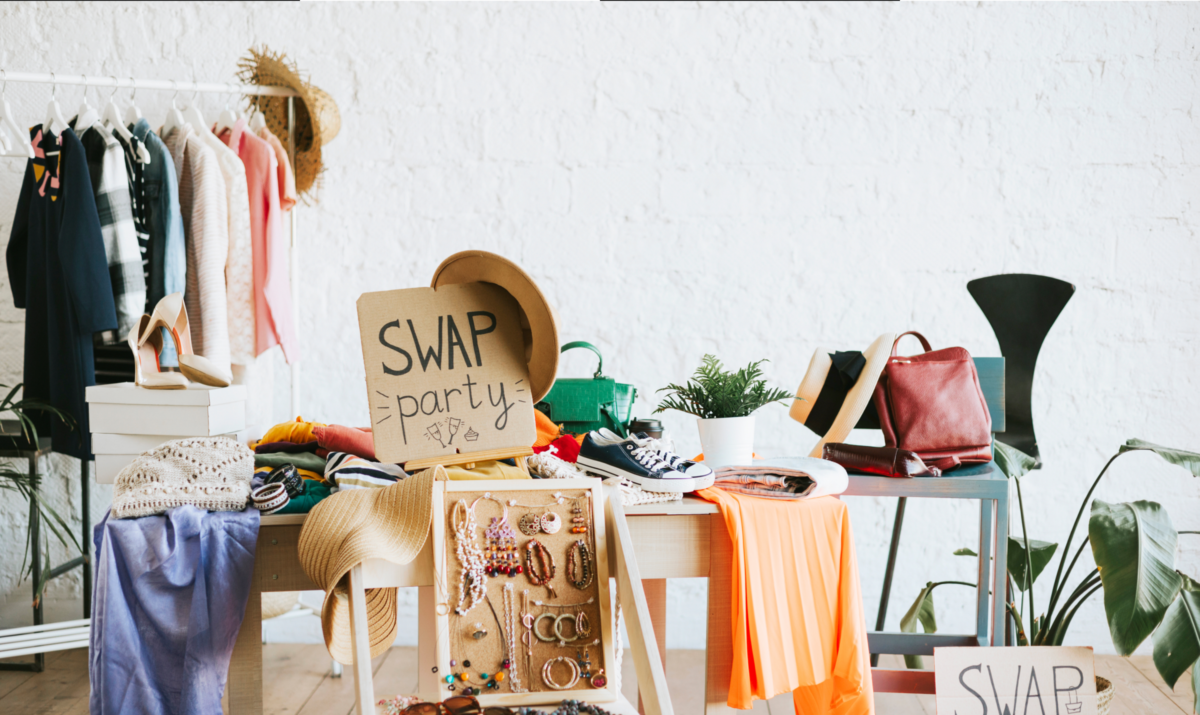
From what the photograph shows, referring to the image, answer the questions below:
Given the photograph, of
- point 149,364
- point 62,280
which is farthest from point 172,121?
point 149,364

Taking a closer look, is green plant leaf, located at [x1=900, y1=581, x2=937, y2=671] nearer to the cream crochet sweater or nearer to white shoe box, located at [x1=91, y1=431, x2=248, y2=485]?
the cream crochet sweater

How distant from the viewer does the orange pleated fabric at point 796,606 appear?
134 centimetres

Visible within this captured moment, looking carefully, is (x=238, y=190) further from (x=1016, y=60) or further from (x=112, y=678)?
(x=1016, y=60)

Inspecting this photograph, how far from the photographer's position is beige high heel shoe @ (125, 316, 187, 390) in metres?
1.58

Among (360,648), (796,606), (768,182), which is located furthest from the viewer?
(768,182)

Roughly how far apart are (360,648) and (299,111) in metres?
2.01

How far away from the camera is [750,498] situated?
1.42 metres

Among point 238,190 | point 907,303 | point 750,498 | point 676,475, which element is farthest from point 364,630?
point 907,303

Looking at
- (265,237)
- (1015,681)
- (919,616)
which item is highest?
(265,237)

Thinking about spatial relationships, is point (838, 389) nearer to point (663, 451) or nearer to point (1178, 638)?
point (663, 451)

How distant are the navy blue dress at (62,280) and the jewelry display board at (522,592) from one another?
145 cm

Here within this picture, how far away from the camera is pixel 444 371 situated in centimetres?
145

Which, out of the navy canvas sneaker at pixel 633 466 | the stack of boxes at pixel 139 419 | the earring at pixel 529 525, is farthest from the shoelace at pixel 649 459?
the stack of boxes at pixel 139 419

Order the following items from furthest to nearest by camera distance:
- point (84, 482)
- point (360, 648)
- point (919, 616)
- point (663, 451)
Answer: point (84, 482) → point (919, 616) → point (663, 451) → point (360, 648)
